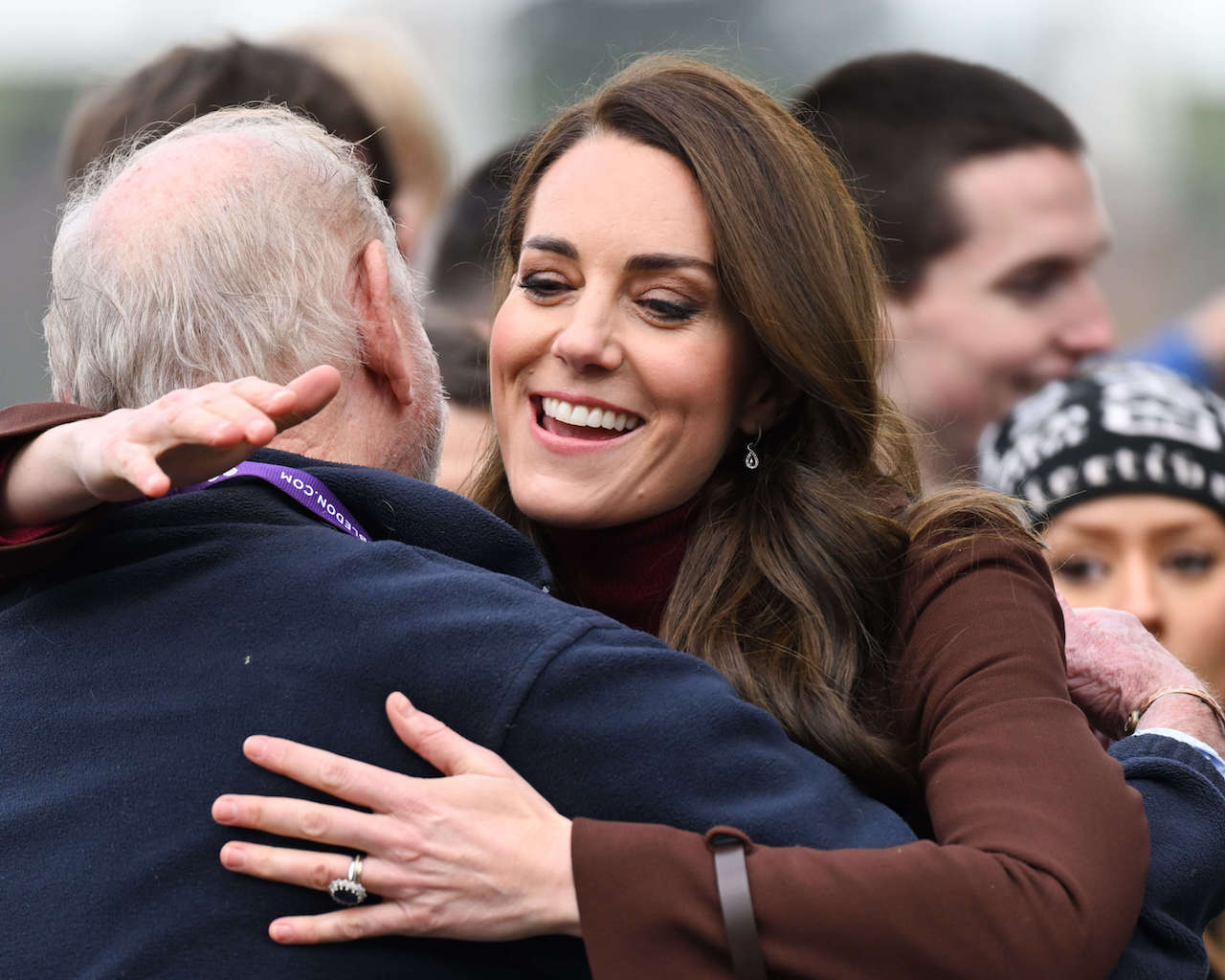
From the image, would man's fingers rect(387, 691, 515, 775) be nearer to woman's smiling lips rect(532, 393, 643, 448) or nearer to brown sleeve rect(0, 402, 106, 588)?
brown sleeve rect(0, 402, 106, 588)

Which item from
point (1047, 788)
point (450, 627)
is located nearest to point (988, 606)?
point (1047, 788)

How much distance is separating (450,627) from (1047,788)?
0.78 metres

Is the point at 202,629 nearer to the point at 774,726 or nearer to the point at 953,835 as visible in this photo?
the point at 774,726

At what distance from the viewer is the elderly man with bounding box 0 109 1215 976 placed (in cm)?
189

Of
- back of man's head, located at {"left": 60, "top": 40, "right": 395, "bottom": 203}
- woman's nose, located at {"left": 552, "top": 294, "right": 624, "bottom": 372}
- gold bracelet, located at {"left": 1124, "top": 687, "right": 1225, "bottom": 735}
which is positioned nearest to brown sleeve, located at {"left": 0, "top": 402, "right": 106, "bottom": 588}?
woman's nose, located at {"left": 552, "top": 294, "right": 624, "bottom": 372}

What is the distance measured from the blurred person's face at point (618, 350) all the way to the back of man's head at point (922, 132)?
2.14 m

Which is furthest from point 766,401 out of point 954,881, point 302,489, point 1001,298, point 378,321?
point 1001,298

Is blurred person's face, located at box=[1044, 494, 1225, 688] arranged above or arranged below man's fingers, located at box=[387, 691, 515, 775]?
below

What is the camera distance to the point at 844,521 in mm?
2709

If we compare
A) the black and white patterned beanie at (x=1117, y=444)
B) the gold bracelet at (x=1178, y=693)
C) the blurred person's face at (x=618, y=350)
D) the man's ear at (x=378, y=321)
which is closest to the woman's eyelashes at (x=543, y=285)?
the blurred person's face at (x=618, y=350)

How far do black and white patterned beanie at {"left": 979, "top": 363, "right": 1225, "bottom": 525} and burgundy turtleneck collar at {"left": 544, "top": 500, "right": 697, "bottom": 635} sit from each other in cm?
136

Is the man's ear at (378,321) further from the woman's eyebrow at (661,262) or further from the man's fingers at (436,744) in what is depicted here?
the man's fingers at (436,744)

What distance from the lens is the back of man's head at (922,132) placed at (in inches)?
188

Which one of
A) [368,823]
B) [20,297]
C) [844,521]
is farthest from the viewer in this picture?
[20,297]
